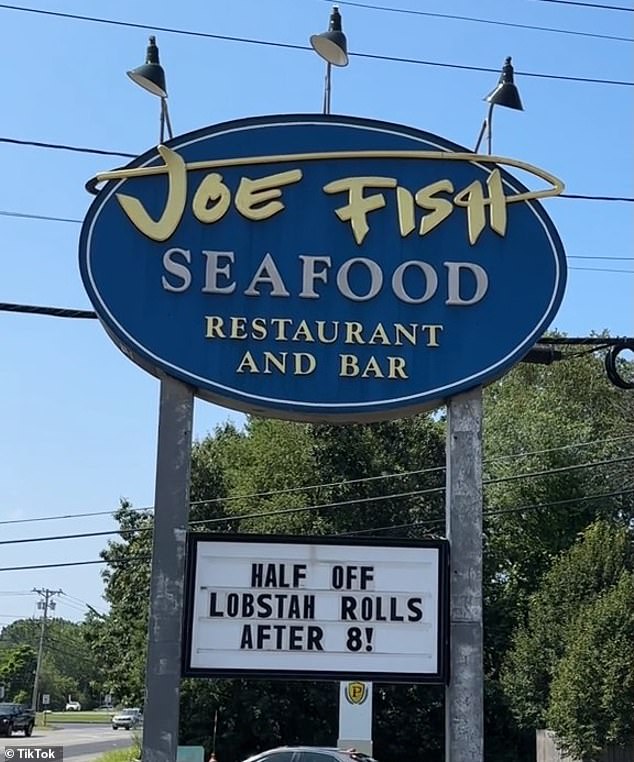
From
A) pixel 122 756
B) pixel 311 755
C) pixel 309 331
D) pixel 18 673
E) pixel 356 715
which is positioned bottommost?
pixel 122 756

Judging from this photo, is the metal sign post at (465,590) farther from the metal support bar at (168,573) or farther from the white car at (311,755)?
the white car at (311,755)

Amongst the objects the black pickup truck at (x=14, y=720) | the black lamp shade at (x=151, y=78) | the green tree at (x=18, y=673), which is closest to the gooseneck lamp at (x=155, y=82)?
the black lamp shade at (x=151, y=78)

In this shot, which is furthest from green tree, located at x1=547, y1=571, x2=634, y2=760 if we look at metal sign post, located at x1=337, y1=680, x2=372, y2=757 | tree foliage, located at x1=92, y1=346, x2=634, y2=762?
metal sign post, located at x1=337, y1=680, x2=372, y2=757

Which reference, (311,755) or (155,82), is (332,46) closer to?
(155,82)

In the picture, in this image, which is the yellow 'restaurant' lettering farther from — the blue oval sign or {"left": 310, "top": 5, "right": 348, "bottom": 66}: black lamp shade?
{"left": 310, "top": 5, "right": 348, "bottom": 66}: black lamp shade

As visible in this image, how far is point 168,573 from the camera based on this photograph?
26.3 feet

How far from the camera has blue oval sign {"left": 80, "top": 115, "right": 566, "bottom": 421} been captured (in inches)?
328

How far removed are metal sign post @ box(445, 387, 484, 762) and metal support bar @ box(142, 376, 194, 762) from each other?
6.23ft

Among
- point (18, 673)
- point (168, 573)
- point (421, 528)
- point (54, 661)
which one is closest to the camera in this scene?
point (168, 573)

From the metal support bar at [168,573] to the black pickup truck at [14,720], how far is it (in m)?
41.8

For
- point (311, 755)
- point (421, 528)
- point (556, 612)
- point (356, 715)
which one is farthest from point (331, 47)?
point (421, 528)

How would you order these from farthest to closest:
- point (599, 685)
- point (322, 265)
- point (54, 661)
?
point (54, 661), point (599, 685), point (322, 265)

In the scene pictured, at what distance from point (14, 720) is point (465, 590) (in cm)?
4294

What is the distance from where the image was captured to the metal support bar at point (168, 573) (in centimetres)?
786
